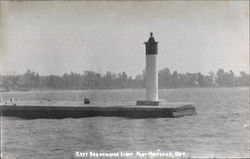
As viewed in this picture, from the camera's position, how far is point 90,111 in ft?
25.4

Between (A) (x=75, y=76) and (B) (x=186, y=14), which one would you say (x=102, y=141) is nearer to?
(A) (x=75, y=76)

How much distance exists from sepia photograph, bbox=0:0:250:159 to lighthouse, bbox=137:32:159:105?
3 cm

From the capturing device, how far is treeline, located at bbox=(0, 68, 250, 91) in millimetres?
6934

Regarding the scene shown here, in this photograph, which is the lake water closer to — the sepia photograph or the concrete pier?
the sepia photograph

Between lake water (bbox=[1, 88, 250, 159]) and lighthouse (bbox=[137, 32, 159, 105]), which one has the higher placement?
lighthouse (bbox=[137, 32, 159, 105])

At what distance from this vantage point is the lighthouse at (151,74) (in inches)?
278

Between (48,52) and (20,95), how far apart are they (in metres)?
1.86

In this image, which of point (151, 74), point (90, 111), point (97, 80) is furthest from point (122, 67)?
point (90, 111)

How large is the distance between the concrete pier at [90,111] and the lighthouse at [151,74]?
0.23m

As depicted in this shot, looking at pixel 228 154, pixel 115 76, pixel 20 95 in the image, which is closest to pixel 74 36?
pixel 115 76

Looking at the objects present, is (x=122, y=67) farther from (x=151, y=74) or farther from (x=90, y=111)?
(x=90, y=111)

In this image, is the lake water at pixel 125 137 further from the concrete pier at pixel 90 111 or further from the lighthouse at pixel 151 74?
the lighthouse at pixel 151 74

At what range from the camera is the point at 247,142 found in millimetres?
5809

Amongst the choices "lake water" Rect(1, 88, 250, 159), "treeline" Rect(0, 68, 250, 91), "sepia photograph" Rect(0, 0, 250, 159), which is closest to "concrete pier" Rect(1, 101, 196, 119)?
"sepia photograph" Rect(0, 0, 250, 159)
